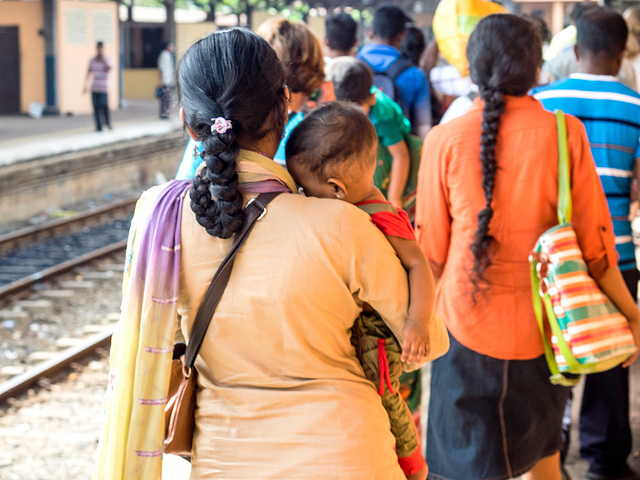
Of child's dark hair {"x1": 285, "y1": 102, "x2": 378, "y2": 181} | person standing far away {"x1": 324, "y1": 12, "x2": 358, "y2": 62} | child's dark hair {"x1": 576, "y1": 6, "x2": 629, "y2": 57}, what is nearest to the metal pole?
person standing far away {"x1": 324, "y1": 12, "x2": 358, "y2": 62}

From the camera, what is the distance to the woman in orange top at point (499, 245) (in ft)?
8.09

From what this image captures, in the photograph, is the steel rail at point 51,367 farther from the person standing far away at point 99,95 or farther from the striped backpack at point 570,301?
the person standing far away at point 99,95

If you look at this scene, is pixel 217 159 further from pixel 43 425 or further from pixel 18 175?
pixel 18 175

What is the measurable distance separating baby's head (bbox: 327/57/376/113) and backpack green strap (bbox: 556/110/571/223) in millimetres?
1133

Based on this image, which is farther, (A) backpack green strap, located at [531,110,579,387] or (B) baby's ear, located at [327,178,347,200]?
(A) backpack green strap, located at [531,110,579,387]

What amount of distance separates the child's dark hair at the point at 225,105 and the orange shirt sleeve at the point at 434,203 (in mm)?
1031

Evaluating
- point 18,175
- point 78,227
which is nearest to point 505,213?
point 78,227

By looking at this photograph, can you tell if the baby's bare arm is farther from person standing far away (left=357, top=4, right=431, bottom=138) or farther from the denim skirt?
person standing far away (left=357, top=4, right=431, bottom=138)

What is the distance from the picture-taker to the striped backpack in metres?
2.40

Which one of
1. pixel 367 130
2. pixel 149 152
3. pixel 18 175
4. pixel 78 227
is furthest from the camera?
pixel 149 152

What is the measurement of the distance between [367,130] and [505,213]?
86 centimetres

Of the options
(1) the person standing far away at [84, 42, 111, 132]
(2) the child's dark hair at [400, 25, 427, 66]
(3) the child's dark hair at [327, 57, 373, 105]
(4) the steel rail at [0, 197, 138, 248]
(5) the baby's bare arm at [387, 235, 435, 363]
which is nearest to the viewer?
(5) the baby's bare arm at [387, 235, 435, 363]

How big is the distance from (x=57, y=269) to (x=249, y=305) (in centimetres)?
Answer: 661

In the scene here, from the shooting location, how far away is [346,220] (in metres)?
1.59
